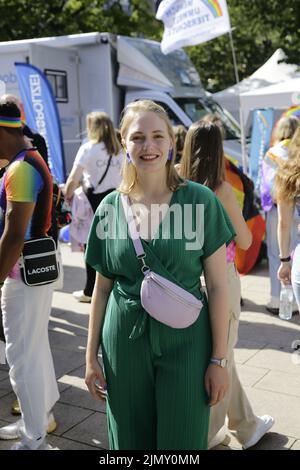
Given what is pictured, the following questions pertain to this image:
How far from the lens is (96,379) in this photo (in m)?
2.37

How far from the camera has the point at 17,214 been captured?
9.82 ft

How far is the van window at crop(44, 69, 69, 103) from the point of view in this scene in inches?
431

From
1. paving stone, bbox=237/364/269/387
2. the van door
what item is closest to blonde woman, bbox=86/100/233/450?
paving stone, bbox=237/364/269/387

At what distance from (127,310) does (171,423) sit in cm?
43

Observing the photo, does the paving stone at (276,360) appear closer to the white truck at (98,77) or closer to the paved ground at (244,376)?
the paved ground at (244,376)

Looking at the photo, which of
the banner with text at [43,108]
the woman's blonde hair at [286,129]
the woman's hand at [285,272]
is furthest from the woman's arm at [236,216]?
the banner with text at [43,108]

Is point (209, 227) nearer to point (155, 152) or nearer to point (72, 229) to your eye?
point (155, 152)

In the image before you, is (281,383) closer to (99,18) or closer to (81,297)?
(81,297)

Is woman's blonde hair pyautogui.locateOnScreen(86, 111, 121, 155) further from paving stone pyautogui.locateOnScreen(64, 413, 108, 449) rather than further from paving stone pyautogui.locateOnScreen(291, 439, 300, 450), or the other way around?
paving stone pyautogui.locateOnScreen(291, 439, 300, 450)

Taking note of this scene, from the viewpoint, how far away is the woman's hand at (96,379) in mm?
2361

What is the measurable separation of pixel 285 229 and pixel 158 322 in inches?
73.4

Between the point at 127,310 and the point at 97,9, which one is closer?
the point at 127,310
